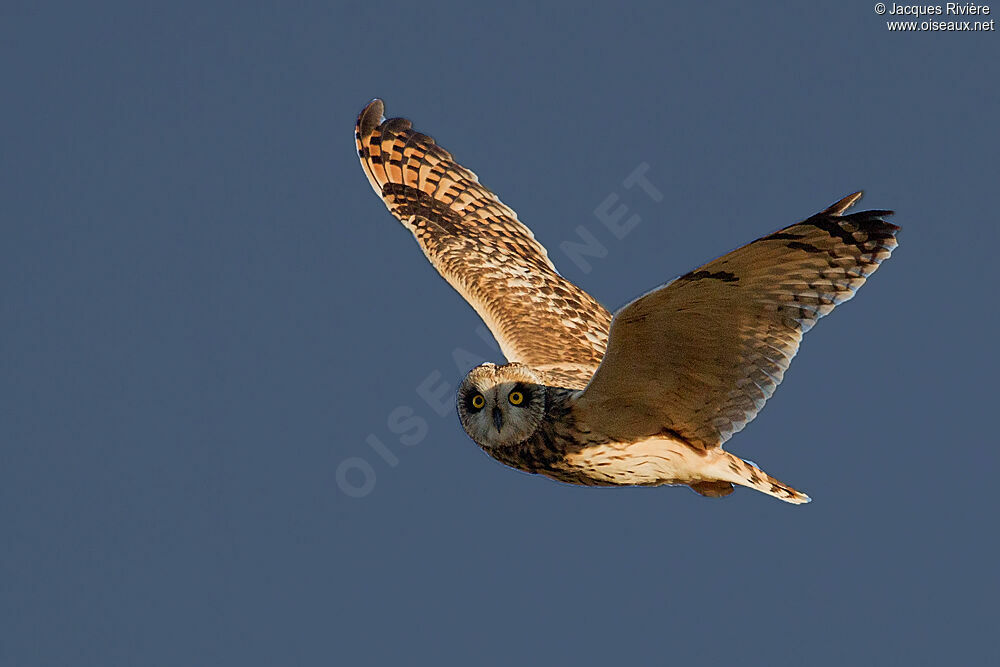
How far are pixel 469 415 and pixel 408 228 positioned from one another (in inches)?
94.7

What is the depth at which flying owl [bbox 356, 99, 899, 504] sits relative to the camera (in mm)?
4551

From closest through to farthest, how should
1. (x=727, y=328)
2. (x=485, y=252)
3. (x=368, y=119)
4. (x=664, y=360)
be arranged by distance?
(x=727, y=328)
(x=664, y=360)
(x=485, y=252)
(x=368, y=119)

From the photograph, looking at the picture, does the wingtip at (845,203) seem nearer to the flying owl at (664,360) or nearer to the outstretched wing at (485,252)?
the flying owl at (664,360)

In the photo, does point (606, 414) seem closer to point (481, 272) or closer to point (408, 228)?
point (481, 272)

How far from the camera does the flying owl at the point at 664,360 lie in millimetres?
4551

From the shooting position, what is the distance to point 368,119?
7.84 m

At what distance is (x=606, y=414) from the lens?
5199mm

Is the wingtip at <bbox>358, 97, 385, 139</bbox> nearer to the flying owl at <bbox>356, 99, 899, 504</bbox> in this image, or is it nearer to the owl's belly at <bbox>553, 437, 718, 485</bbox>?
the flying owl at <bbox>356, 99, 899, 504</bbox>

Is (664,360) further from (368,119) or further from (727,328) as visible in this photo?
(368,119)

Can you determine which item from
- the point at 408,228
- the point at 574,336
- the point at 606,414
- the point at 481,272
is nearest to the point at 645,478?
the point at 606,414

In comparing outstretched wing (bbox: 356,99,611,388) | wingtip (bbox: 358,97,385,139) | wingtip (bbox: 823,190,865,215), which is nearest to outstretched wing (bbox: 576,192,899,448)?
wingtip (bbox: 823,190,865,215)

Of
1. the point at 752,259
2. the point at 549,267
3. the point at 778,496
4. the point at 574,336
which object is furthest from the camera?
the point at 549,267

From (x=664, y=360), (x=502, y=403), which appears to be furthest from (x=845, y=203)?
(x=502, y=403)

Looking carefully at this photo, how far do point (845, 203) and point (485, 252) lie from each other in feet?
10.3
